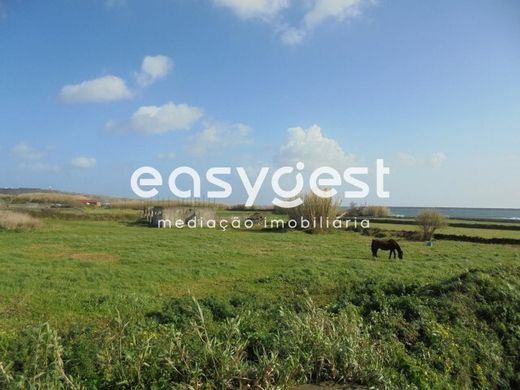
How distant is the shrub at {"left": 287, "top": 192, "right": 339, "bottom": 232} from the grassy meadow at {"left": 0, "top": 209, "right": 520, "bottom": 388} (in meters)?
17.8

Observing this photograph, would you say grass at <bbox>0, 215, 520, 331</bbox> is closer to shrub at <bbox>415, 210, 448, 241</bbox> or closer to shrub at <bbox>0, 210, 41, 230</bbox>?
shrub at <bbox>0, 210, 41, 230</bbox>

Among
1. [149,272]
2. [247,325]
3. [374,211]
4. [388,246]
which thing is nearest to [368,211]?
[374,211]

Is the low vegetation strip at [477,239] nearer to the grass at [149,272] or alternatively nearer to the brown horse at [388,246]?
the grass at [149,272]

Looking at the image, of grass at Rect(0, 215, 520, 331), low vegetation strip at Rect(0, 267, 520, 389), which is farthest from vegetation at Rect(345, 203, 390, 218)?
low vegetation strip at Rect(0, 267, 520, 389)

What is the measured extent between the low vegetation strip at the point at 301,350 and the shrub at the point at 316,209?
1007 inches

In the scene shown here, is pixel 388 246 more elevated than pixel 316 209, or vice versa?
pixel 316 209

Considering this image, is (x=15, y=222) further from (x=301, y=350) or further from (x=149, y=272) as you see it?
(x=301, y=350)

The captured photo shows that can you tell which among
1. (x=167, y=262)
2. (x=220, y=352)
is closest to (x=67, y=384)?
(x=220, y=352)

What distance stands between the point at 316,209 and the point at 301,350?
2892 cm

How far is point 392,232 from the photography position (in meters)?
30.8

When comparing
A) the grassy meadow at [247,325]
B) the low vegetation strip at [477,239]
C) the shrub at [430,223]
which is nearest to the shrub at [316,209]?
the shrub at [430,223]

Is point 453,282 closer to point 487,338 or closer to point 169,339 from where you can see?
point 487,338

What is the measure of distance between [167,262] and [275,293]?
17.1ft

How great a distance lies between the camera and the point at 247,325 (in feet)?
14.3
